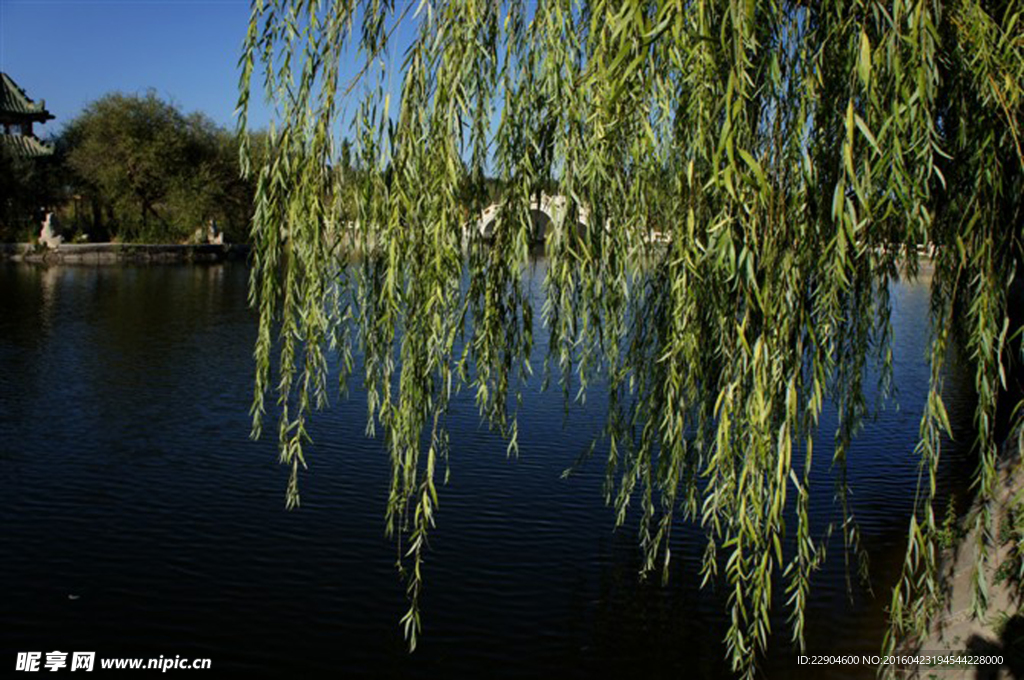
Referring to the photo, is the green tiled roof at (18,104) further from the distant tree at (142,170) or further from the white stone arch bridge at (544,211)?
the white stone arch bridge at (544,211)

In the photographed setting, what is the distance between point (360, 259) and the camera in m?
4.60

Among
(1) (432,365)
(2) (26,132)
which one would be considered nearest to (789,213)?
(1) (432,365)

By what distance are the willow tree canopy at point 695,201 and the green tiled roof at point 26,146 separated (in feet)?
132

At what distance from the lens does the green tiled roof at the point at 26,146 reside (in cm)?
3897

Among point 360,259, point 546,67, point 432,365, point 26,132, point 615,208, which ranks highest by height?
point 26,132

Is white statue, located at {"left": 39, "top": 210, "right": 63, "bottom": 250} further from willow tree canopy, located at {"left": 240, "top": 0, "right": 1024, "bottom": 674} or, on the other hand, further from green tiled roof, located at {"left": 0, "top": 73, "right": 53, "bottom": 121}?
willow tree canopy, located at {"left": 240, "top": 0, "right": 1024, "bottom": 674}

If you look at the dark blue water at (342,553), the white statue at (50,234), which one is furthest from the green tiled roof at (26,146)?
the dark blue water at (342,553)

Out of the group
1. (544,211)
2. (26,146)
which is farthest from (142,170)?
(544,211)

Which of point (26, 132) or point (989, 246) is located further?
point (26, 132)

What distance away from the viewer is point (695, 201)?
3.99 m

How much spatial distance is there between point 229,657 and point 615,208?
11.8 ft

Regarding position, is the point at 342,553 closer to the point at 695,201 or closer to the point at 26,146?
the point at 695,201

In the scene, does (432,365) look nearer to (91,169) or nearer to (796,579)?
(796,579)

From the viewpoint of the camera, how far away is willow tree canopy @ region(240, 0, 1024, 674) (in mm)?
3334
